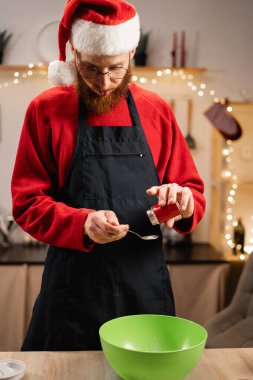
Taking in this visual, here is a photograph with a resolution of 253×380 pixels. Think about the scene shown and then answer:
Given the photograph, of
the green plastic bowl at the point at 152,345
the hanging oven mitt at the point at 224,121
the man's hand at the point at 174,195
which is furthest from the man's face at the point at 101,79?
the hanging oven mitt at the point at 224,121

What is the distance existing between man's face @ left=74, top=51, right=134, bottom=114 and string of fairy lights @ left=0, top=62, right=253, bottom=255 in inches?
73.8

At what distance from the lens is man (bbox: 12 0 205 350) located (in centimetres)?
168

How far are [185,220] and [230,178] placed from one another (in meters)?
1.93

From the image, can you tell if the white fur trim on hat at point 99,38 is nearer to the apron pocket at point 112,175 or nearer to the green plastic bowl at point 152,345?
the apron pocket at point 112,175

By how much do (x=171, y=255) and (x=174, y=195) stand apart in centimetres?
194

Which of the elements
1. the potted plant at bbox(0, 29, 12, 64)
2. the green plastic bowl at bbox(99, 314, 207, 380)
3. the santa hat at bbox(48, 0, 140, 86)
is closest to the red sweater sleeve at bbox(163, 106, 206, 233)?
the santa hat at bbox(48, 0, 140, 86)

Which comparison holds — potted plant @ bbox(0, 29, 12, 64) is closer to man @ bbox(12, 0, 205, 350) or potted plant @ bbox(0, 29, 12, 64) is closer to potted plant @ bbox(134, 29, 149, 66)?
potted plant @ bbox(134, 29, 149, 66)

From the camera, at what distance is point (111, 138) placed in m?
1.77

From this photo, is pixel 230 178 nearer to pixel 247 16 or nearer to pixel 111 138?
pixel 247 16

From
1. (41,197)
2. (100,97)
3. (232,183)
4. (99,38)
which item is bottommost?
(232,183)

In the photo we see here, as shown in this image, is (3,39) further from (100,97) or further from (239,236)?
(100,97)

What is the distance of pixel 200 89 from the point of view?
377 cm

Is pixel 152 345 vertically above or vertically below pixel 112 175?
below

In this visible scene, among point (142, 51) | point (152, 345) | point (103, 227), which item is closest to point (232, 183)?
point (142, 51)
